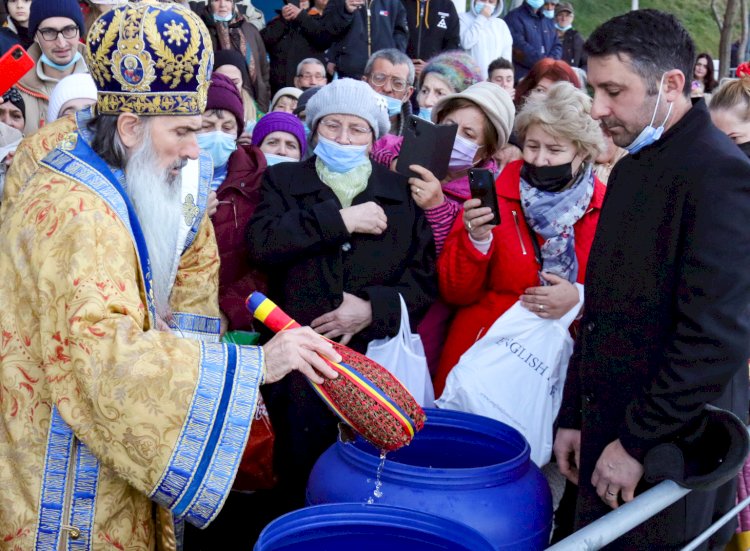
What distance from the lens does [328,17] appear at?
7.45 m

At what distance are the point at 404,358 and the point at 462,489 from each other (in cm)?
109

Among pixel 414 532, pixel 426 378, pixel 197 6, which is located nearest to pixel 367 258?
pixel 426 378

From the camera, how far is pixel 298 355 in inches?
81.0

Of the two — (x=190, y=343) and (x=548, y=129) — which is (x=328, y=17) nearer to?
(x=548, y=129)

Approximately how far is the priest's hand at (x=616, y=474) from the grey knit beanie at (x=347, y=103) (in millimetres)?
1764

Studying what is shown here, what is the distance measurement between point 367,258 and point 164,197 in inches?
49.1

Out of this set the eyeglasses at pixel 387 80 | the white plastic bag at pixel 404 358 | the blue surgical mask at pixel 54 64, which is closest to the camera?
the white plastic bag at pixel 404 358

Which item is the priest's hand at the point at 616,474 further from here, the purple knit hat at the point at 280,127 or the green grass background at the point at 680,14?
the green grass background at the point at 680,14

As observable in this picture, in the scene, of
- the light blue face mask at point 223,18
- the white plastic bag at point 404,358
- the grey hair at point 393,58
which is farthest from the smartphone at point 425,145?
the light blue face mask at point 223,18

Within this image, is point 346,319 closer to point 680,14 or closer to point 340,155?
point 340,155

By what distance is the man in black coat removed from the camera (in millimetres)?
2123

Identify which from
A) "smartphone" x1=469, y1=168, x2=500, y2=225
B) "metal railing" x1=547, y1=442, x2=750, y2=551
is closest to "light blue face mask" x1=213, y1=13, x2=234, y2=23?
"smartphone" x1=469, y1=168, x2=500, y2=225

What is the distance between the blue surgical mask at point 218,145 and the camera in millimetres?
3895

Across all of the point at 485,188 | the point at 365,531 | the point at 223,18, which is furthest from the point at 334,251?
the point at 223,18
